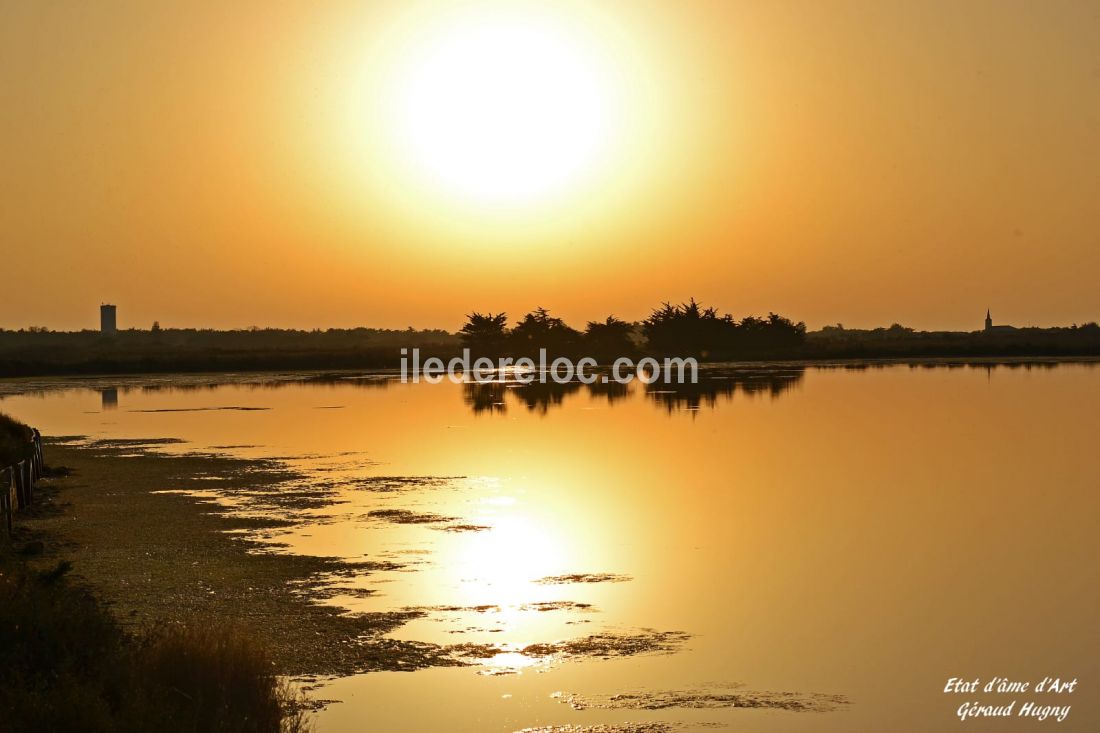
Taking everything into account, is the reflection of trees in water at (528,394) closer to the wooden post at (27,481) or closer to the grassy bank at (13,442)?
the grassy bank at (13,442)

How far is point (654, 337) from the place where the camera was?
13788cm

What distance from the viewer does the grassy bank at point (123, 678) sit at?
10172mm

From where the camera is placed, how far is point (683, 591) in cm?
1845

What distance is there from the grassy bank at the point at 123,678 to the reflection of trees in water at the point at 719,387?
45535mm

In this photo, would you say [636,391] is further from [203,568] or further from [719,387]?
[203,568]

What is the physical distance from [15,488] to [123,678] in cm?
1622

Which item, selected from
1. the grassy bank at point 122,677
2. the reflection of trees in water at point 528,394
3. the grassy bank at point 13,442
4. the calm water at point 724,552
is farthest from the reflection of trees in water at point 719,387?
the grassy bank at point 122,677

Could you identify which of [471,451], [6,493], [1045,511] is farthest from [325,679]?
[471,451]

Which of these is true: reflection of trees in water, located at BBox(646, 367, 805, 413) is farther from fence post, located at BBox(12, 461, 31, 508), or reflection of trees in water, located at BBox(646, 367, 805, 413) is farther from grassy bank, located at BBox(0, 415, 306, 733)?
grassy bank, located at BBox(0, 415, 306, 733)

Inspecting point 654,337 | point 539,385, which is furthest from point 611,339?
point 539,385

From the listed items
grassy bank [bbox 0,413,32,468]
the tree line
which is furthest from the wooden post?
the tree line

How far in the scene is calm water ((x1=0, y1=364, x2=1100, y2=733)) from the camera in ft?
45.3

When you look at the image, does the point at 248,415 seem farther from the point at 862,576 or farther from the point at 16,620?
the point at 16,620

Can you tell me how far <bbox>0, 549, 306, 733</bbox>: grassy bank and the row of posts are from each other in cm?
995
